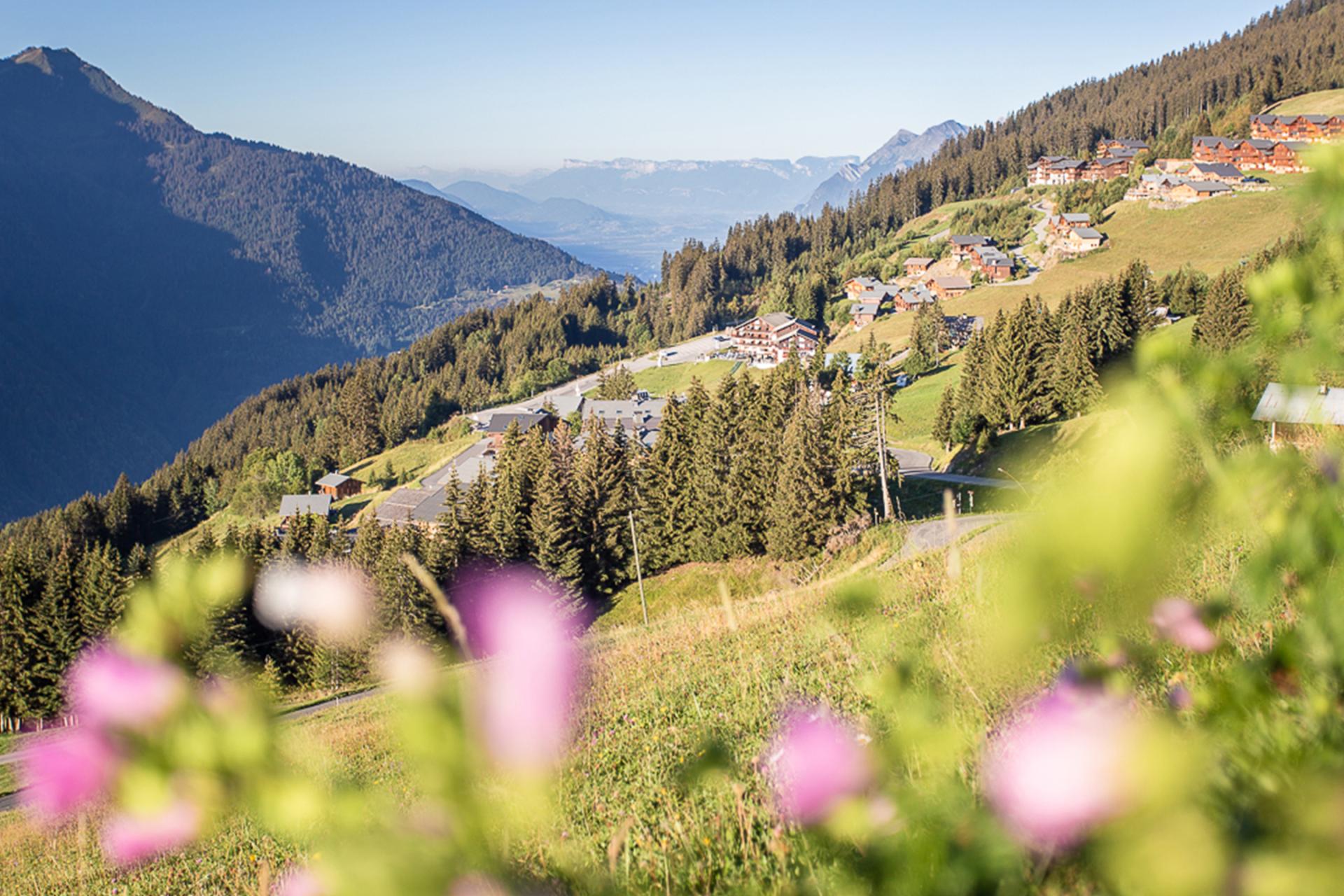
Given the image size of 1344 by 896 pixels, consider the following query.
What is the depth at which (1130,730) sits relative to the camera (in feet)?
2.44

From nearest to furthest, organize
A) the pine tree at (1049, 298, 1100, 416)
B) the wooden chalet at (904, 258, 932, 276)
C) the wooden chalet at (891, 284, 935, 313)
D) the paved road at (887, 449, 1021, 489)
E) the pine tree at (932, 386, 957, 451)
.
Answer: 1. the paved road at (887, 449, 1021, 489)
2. the pine tree at (1049, 298, 1100, 416)
3. the pine tree at (932, 386, 957, 451)
4. the wooden chalet at (891, 284, 935, 313)
5. the wooden chalet at (904, 258, 932, 276)

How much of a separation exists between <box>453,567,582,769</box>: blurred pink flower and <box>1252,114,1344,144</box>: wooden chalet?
12519cm

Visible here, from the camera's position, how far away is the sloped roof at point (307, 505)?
7538 centimetres

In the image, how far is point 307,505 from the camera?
76625mm

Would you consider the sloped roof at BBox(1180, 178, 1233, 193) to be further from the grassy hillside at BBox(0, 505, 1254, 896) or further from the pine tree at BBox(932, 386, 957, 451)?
the grassy hillside at BBox(0, 505, 1254, 896)

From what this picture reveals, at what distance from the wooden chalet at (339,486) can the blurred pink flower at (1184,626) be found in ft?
291

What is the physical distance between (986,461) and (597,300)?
101 metres

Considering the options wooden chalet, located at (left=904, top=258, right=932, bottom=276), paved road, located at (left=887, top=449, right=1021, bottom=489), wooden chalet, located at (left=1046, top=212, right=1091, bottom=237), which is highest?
wooden chalet, located at (left=1046, top=212, right=1091, bottom=237)

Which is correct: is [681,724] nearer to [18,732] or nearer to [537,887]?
[537,887]

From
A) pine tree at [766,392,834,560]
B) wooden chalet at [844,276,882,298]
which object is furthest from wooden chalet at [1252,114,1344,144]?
pine tree at [766,392,834,560]

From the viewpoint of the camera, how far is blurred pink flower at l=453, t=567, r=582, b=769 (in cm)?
90

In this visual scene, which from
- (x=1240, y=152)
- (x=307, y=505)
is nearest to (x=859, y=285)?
(x=1240, y=152)

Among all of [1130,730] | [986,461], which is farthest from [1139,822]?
[986,461]

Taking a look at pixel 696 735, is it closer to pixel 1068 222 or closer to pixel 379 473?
pixel 379 473
